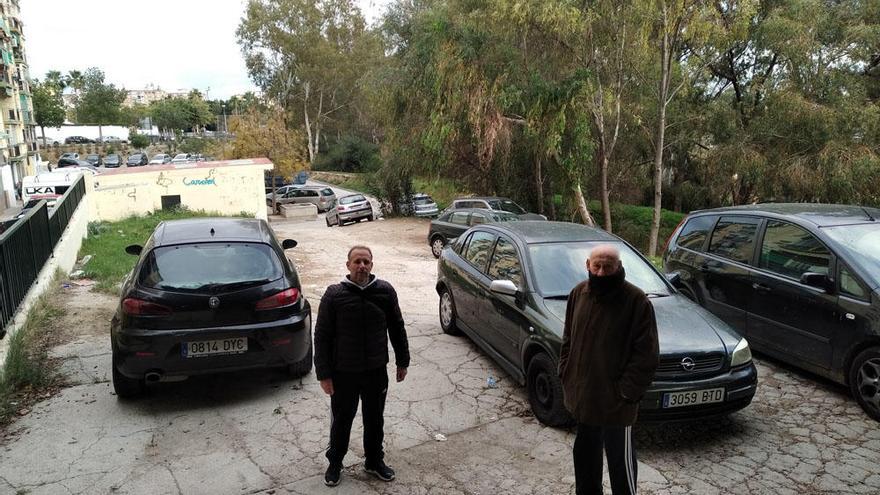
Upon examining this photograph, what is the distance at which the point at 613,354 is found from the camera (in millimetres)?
3197

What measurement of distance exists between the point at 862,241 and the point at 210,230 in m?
6.05

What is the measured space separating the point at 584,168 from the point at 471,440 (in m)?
16.7

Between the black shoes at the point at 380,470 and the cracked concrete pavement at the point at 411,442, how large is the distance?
0.05 metres

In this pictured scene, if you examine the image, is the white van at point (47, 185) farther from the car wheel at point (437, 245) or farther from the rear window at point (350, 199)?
the car wheel at point (437, 245)

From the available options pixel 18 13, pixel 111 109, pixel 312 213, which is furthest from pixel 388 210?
pixel 111 109

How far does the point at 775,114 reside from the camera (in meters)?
19.8

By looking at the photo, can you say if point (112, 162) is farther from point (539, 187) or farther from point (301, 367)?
point (301, 367)

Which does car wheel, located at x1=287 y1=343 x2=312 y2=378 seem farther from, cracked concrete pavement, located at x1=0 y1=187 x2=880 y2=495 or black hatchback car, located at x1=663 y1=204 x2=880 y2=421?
black hatchback car, located at x1=663 y1=204 x2=880 y2=421

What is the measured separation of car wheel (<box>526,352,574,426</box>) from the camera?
15.3 ft

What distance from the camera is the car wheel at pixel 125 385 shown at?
514 centimetres

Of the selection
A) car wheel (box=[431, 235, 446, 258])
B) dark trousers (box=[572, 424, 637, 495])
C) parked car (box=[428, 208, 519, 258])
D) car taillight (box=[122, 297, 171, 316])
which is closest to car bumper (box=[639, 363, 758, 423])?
dark trousers (box=[572, 424, 637, 495])

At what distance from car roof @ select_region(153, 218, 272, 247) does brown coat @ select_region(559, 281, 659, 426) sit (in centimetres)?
347

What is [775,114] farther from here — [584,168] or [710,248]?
[710,248]

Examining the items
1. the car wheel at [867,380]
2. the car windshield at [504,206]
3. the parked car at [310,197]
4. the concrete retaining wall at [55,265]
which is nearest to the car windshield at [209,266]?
the concrete retaining wall at [55,265]
